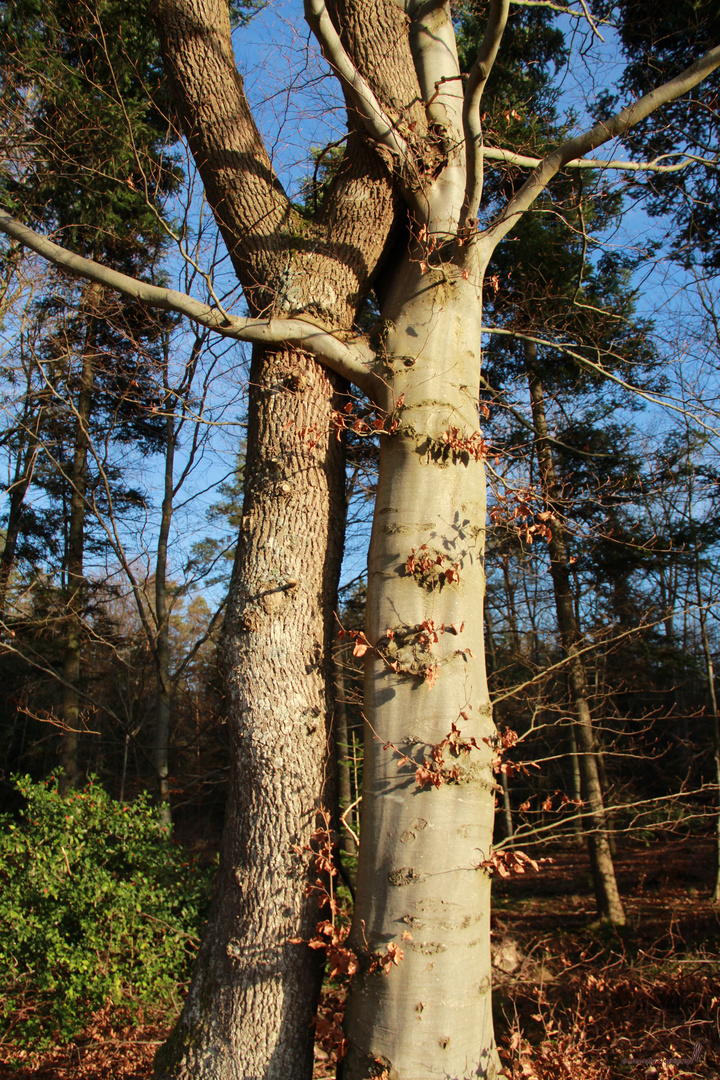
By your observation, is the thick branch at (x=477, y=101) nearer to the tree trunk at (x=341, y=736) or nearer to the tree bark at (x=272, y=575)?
the tree bark at (x=272, y=575)

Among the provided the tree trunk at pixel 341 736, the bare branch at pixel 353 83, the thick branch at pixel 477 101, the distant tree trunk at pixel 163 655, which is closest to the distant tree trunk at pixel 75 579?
the distant tree trunk at pixel 163 655

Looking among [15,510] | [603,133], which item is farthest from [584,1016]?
[15,510]

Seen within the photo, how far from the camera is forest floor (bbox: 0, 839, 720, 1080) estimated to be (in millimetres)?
3096

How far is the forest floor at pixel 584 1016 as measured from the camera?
122 inches

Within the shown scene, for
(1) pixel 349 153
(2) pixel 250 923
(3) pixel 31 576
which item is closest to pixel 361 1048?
(2) pixel 250 923

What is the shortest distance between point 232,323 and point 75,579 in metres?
8.03

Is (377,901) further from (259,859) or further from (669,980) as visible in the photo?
(669,980)

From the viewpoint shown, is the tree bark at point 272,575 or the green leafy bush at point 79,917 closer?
the tree bark at point 272,575

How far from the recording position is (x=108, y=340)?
27.4ft

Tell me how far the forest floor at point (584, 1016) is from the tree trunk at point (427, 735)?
43cm

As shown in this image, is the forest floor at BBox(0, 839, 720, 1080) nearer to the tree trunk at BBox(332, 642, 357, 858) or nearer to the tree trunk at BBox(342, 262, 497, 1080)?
the tree trunk at BBox(342, 262, 497, 1080)

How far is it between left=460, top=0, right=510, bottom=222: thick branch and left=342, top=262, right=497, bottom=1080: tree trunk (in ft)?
1.24

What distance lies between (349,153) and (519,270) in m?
4.79

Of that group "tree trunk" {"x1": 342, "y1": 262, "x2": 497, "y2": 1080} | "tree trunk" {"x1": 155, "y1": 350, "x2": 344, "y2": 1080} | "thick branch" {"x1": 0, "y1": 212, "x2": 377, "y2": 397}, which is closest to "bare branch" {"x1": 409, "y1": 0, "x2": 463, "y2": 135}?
"tree trunk" {"x1": 342, "y1": 262, "x2": 497, "y2": 1080}
